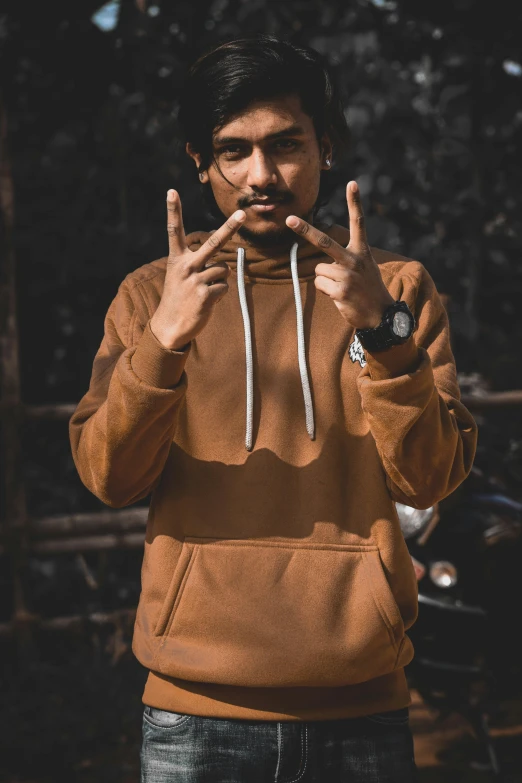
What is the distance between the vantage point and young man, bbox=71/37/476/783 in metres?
1.63

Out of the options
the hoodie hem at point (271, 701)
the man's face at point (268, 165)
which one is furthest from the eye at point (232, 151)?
the hoodie hem at point (271, 701)

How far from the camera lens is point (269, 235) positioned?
187cm

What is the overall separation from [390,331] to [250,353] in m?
0.31

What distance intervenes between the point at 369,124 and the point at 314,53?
3490mm

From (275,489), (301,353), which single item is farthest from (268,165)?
(275,489)

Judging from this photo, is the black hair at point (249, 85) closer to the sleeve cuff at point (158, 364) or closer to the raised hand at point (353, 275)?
the raised hand at point (353, 275)

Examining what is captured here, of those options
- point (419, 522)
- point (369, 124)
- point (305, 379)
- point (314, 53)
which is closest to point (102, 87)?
point (369, 124)

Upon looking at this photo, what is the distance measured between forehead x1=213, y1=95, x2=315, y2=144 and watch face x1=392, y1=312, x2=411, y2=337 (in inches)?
17.6

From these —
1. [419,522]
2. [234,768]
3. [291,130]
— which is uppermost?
[291,130]

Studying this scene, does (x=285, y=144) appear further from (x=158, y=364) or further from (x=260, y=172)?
(x=158, y=364)

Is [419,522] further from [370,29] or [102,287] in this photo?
[370,29]

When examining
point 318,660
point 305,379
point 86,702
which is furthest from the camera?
point 86,702

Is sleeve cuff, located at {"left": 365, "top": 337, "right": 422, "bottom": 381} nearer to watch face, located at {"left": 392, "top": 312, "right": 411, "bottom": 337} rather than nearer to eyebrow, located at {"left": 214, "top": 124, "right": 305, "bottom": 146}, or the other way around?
watch face, located at {"left": 392, "top": 312, "right": 411, "bottom": 337}

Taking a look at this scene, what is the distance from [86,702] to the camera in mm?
4254
